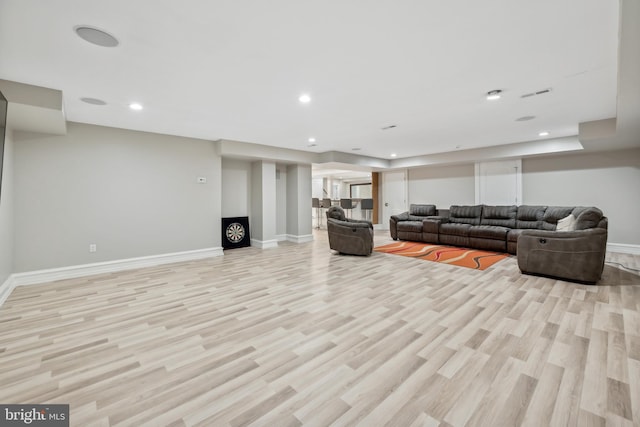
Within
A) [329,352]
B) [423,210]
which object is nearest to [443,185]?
[423,210]

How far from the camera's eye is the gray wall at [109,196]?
13.0ft

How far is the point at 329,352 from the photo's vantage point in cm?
211

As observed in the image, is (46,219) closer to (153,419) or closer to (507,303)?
(153,419)

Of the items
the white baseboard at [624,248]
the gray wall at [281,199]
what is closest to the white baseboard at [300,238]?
the gray wall at [281,199]

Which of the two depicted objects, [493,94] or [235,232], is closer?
[493,94]

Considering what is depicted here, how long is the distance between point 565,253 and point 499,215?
3008 mm

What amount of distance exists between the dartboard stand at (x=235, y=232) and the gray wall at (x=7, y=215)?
3.44 meters

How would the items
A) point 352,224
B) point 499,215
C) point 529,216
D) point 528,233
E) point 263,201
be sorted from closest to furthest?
point 528,233 → point 352,224 → point 529,216 → point 499,215 → point 263,201

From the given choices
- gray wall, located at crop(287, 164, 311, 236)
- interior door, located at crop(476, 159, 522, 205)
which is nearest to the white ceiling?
interior door, located at crop(476, 159, 522, 205)

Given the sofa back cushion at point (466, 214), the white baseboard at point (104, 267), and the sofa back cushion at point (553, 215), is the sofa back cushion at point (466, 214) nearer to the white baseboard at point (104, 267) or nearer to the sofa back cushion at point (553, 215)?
the sofa back cushion at point (553, 215)

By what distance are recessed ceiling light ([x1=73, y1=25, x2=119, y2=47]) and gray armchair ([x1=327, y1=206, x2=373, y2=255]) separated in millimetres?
4424

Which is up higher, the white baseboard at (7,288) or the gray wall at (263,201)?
the gray wall at (263,201)

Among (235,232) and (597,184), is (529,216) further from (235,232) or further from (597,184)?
(235,232)

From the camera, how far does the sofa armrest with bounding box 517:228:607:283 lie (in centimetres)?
357
